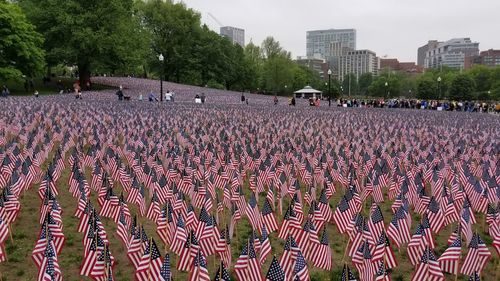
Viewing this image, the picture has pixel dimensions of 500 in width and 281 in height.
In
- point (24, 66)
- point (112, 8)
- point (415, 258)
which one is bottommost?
point (415, 258)

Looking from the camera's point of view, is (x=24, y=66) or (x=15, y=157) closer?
(x=15, y=157)

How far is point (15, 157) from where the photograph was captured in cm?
1543

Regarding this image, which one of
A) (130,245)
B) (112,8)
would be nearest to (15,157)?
(130,245)

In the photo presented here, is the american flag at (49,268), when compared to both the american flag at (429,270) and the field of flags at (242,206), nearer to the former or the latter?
the field of flags at (242,206)

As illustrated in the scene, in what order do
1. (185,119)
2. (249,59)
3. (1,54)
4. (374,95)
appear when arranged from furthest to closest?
1. (374,95)
2. (249,59)
3. (1,54)
4. (185,119)

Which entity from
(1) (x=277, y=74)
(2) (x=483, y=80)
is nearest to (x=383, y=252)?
(1) (x=277, y=74)

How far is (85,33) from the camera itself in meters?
56.2

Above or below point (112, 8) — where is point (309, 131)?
below

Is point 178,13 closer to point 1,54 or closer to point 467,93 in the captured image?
point 1,54

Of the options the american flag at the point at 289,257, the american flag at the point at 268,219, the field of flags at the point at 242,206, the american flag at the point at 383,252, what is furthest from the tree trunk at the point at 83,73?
the american flag at the point at 383,252

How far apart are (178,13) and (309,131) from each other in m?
73.9

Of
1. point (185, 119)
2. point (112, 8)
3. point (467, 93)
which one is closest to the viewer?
point (185, 119)

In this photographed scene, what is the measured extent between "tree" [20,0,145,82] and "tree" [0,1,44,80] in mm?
4096

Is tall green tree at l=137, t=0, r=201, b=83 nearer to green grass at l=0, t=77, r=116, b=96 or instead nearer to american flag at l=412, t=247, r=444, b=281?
green grass at l=0, t=77, r=116, b=96
